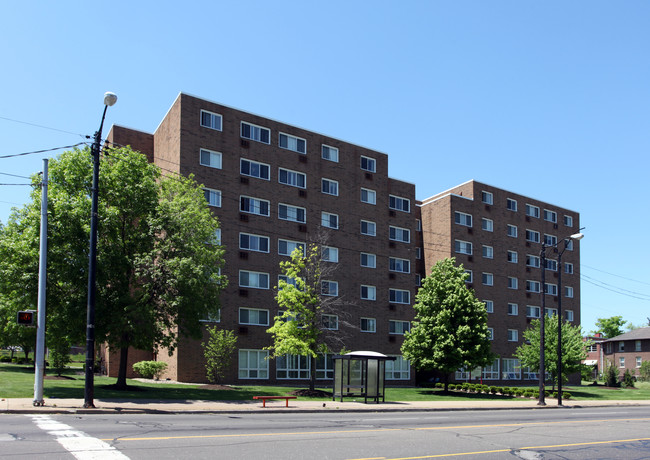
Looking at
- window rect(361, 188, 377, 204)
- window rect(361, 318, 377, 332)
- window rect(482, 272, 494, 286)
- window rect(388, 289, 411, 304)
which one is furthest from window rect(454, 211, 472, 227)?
window rect(361, 318, 377, 332)

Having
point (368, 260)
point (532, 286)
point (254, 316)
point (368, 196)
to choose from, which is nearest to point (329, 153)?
point (368, 196)

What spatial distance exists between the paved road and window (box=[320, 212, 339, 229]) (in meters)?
28.4

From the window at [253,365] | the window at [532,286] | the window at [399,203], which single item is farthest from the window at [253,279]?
the window at [532,286]

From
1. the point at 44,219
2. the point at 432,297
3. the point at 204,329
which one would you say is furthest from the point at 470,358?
the point at 44,219

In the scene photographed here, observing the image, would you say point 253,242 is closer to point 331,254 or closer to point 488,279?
point 331,254

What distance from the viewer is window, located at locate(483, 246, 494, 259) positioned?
193 feet

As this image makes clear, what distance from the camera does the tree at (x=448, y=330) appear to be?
39844 mm

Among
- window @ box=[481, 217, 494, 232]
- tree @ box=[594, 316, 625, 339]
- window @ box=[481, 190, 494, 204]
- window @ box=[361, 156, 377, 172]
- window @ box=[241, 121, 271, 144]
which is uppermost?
window @ box=[241, 121, 271, 144]

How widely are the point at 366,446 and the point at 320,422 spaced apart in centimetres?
560

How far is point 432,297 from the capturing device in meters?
41.5

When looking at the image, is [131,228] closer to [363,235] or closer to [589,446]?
[589,446]

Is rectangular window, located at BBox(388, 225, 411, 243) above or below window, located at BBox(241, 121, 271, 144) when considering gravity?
below

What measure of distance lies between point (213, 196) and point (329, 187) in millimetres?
10272

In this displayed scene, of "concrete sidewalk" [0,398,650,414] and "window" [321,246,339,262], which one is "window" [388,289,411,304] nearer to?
"window" [321,246,339,262]
